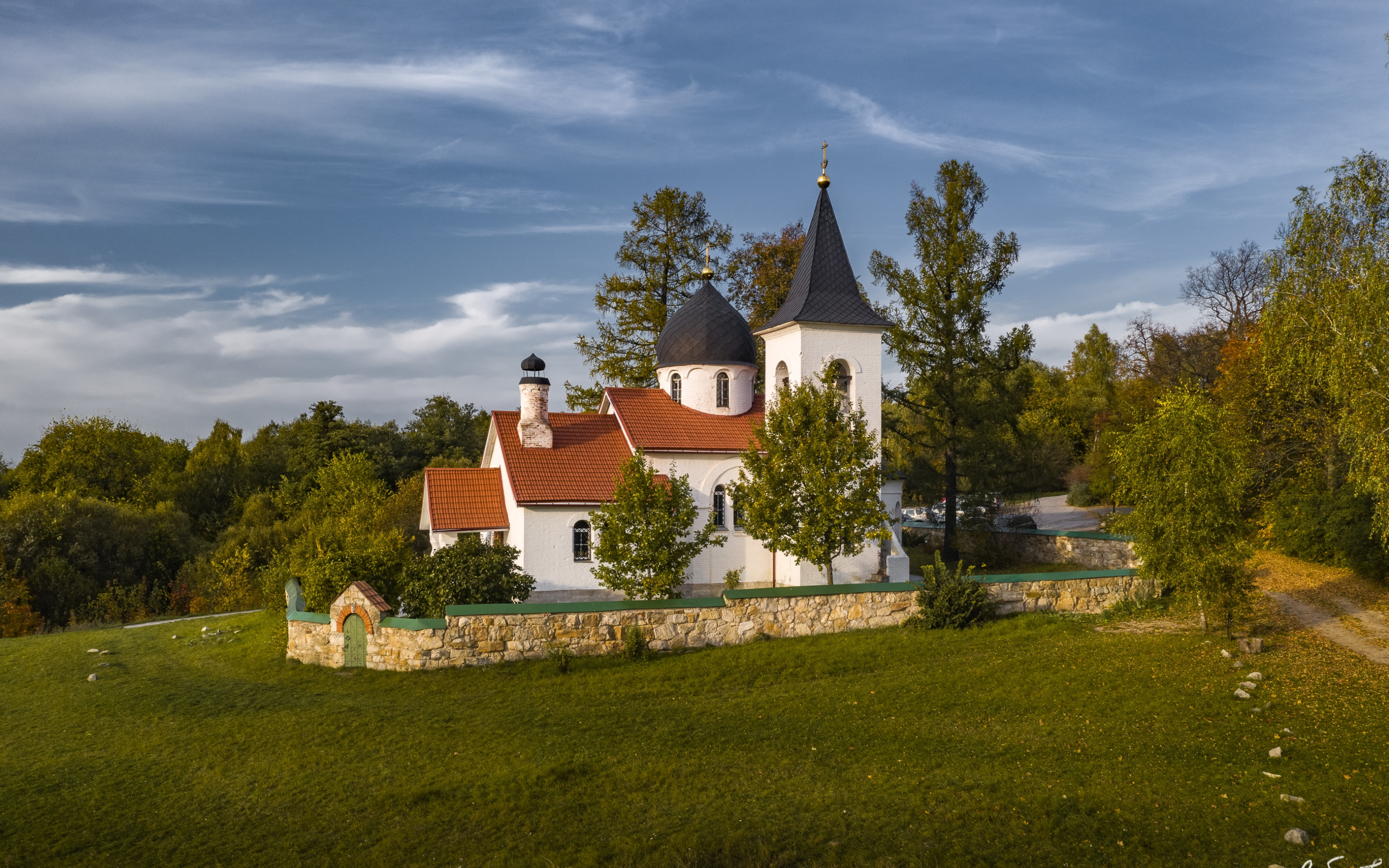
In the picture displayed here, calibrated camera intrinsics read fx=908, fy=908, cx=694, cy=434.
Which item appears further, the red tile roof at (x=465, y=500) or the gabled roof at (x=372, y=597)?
the red tile roof at (x=465, y=500)

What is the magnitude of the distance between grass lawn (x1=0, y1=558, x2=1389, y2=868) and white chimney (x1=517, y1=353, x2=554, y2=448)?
904cm

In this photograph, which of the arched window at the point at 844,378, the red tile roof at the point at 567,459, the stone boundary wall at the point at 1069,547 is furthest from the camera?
the arched window at the point at 844,378

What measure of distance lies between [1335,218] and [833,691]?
46.1 ft

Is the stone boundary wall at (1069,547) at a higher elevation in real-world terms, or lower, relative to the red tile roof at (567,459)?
lower

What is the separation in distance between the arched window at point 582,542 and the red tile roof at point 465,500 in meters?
1.98

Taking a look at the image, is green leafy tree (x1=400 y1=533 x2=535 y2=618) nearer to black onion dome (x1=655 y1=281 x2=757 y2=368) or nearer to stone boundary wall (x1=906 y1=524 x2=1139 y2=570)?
black onion dome (x1=655 y1=281 x2=757 y2=368)

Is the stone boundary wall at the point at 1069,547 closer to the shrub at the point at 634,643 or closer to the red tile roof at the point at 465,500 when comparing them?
the shrub at the point at 634,643

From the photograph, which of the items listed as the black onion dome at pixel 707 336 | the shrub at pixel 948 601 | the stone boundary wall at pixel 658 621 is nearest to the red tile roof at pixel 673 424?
the black onion dome at pixel 707 336

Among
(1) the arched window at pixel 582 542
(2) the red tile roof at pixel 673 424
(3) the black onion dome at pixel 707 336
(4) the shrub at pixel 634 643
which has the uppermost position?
(3) the black onion dome at pixel 707 336

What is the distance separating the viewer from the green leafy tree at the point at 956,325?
29.7 meters

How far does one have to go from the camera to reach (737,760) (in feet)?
39.9

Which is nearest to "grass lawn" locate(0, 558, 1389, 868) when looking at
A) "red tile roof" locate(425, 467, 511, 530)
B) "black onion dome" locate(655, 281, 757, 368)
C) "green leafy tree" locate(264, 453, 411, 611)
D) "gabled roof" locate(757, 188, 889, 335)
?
"green leafy tree" locate(264, 453, 411, 611)

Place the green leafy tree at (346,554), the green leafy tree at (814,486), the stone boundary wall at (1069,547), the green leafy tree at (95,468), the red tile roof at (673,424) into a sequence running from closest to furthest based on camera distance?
the green leafy tree at (346,554) < the green leafy tree at (814,486) < the red tile roof at (673,424) < the stone boundary wall at (1069,547) < the green leafy tree at (95,468)

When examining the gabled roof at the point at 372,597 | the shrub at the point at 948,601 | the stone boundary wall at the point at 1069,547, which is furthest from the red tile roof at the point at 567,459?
the stone boundary wall at the point at 1069,547
